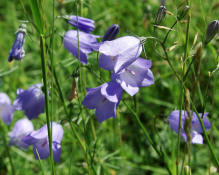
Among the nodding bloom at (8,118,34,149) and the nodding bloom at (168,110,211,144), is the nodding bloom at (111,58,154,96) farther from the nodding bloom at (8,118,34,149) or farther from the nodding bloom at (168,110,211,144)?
the nodding bloom at (8,118,34,149)

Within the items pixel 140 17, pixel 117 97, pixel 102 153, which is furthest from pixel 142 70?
pixel 140 17

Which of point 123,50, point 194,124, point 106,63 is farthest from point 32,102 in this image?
point 194,124

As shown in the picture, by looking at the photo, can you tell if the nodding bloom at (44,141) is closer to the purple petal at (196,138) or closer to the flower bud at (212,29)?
the purple petal at (196,138)

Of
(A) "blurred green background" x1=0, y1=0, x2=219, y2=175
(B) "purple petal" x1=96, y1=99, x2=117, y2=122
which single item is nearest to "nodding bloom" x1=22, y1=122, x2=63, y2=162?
(A) "blurred green background" x1=0, y1=0, x2=219, y2=175

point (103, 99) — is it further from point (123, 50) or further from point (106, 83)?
point (123, 50)

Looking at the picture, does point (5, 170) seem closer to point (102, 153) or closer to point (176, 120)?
point (102, 153)

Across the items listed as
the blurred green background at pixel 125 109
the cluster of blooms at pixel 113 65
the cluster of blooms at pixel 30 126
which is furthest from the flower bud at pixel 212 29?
the cluster of blooms at pixel 30 126

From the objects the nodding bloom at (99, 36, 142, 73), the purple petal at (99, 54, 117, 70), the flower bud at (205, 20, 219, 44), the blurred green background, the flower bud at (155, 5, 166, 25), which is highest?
the flower bud at (155, 5, 166, 25)
